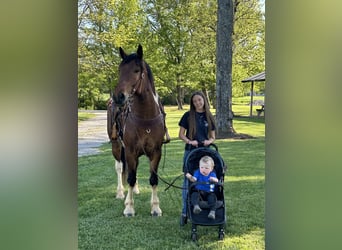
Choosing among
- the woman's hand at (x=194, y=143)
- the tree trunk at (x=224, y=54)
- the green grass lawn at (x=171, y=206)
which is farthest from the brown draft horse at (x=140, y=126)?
the tree trunk at (x=224, y=54)

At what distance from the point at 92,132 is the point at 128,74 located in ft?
1.62

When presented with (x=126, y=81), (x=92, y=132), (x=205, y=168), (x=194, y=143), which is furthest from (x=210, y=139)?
(x=92, y=132)

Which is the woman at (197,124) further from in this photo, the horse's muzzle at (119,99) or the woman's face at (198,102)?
the horse's muzzle at (119,99)

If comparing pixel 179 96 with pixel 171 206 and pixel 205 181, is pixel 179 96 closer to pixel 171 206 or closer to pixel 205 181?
pixel 205 181

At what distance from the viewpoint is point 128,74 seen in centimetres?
256

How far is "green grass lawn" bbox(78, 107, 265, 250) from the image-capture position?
2557mm

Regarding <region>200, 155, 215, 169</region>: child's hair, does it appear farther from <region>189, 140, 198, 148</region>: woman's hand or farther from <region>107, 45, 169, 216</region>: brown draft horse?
<region>107, 45, 169, 216</region>: brown draft horse

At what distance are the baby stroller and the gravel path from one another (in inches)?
27.0

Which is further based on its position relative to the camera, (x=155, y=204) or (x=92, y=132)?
(x=155, y=204)

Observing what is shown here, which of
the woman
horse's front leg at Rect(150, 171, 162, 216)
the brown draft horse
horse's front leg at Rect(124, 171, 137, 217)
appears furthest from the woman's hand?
horse's front leg at Rect(124, 171, 137, 217)

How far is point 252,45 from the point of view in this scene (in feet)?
8.19
